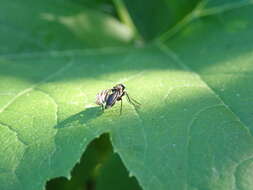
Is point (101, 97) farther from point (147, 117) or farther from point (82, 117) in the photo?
point (147, 117)

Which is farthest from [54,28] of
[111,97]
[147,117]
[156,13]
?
[147,117]

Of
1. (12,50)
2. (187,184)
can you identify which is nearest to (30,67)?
(12,50)

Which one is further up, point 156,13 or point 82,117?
point 156,13

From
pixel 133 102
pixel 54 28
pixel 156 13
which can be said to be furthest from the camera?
pixel 156 13

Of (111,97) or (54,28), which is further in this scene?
(54,28)

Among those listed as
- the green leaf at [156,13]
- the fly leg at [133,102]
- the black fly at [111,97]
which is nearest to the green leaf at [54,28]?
the green leaf at [156,13]

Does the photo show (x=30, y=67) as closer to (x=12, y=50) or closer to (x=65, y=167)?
(x=12, y=50)

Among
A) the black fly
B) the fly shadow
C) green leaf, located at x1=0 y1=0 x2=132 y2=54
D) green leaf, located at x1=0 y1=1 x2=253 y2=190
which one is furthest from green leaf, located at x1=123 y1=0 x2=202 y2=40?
the fly shadow
